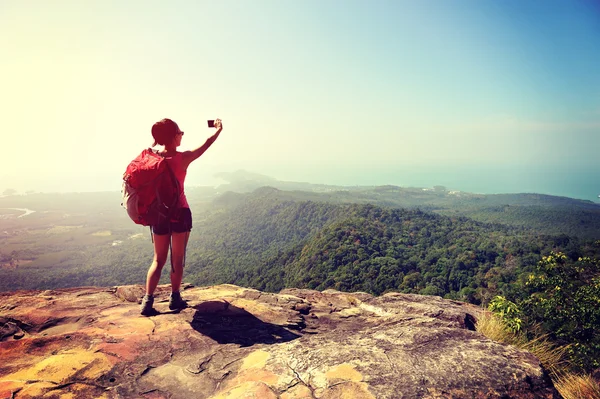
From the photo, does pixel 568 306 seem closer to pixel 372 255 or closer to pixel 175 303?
pixel 175 303

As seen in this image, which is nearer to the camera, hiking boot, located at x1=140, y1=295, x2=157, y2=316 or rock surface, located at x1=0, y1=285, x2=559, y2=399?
rock surface, located at x1=0, y1=285, x2=559, y2=399

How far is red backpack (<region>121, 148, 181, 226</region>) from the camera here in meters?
3.64

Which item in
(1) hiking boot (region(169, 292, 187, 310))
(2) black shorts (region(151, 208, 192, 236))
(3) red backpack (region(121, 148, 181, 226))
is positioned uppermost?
(3) red backpack (region(121, 148, 181, 226))

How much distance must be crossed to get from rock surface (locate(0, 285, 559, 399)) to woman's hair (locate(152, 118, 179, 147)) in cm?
245

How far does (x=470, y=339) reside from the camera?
3.34 meters

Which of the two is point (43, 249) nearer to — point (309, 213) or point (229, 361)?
→ point (309, 213)

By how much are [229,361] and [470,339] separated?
8.91ft

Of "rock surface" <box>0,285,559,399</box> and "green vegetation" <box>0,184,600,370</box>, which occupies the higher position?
"rock surface" <box>0,285,559,399</box>

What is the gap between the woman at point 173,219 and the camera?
3.86 m

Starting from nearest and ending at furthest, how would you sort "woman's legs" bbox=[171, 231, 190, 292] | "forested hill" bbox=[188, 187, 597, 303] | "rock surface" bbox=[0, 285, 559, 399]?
1. "rock surface" bbox=[0, 285, 559, 399]
2. "woman's legs" bbox=[171, 231, 190, 292]
3. "forested hill" bbox=[188, 187, 597, 303]

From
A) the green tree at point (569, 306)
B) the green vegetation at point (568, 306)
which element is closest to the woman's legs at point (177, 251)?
the green vegetation at point (568, 306)

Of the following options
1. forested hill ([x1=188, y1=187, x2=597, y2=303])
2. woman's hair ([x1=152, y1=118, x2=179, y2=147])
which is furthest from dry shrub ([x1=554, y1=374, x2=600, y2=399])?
forested hill ([x1=188, y1=187, x2=597, y2=303])

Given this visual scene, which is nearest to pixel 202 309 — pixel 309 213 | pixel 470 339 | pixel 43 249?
pixel 470 339

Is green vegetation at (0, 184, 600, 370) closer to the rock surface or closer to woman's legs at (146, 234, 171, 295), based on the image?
the rock surface
